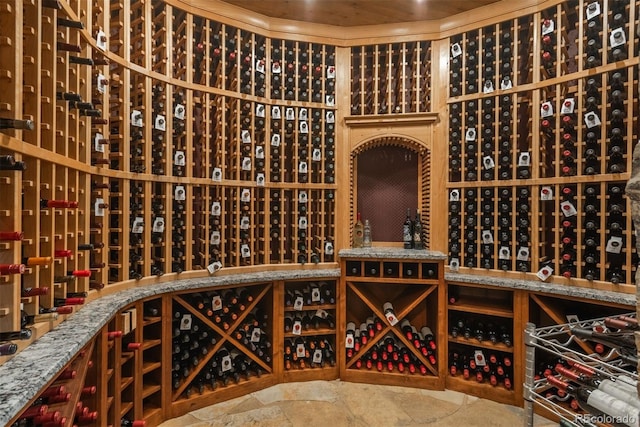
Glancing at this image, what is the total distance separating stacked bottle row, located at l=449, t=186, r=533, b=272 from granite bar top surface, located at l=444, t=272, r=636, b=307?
0.43 feet

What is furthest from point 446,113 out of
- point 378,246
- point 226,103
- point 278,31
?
point 226,103

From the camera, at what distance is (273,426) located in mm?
2508

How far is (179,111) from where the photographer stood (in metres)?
2.78

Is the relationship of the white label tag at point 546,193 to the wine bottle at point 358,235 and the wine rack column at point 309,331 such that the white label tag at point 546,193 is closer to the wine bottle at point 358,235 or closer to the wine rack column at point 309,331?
the wine bottle at point 358,235

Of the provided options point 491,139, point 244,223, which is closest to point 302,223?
point 244,223

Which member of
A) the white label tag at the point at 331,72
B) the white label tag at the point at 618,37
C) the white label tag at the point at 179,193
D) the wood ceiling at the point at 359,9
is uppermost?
the wood ceiling at the point at 359,9

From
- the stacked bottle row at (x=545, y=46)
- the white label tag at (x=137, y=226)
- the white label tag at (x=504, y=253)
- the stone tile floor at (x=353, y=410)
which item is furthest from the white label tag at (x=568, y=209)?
the white label tag at (x=137, y=226)

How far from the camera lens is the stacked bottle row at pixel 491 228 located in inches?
113

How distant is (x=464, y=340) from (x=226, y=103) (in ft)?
9.37

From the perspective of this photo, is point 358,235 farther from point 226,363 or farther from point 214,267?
point 226,363

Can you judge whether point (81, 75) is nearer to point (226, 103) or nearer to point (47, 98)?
point (47, 98)

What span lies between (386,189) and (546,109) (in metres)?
1.50

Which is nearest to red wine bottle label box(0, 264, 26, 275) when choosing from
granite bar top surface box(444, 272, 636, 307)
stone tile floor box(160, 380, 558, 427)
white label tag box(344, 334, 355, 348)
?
stone tile floor box(160, 380, 558, 427)

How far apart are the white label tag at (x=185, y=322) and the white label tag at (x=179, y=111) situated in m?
1.53
